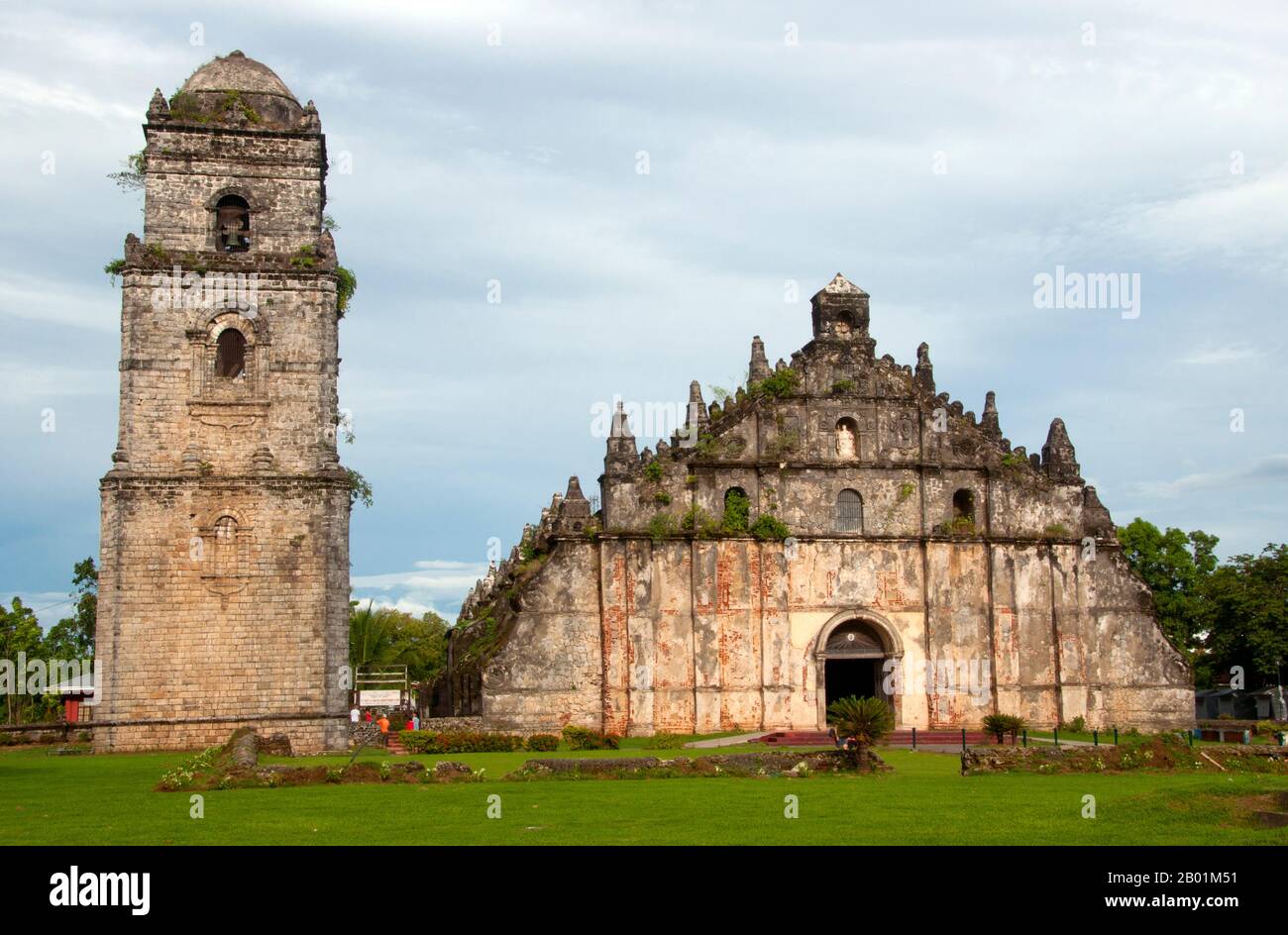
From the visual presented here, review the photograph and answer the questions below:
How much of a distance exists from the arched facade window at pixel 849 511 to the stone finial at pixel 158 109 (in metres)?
20.8

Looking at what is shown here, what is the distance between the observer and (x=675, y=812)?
17.7 m

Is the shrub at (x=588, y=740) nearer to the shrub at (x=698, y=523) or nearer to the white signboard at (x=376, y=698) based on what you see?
the shrub at (x=698, y=523)

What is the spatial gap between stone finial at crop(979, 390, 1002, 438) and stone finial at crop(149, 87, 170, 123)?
79.6 ft

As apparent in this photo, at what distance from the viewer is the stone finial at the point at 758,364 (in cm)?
4125

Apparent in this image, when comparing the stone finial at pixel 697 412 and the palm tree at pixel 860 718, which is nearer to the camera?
the palm tree at pixel 860 718

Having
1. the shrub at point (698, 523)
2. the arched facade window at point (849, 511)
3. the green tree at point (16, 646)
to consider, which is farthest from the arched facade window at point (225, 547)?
the green tree at point (16, 646)

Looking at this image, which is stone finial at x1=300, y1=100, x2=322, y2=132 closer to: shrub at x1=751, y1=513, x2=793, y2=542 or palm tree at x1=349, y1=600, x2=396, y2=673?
shrub at x1=751, y1=513, x2=793, y2=542

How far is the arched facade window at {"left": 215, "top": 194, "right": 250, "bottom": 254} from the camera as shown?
123 ft

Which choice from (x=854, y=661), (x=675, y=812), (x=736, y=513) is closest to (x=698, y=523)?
(x=736, y=513)

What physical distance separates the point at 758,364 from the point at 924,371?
16.4ft

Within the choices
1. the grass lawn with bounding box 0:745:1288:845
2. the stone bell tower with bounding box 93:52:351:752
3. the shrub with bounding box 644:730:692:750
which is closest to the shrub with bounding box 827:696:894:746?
the grass lawn with bounding box 0:745:1288:845

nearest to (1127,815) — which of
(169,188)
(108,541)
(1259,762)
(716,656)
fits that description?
(1259,762)

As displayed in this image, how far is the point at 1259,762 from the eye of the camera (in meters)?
24.7

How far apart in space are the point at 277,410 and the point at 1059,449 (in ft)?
73.5
